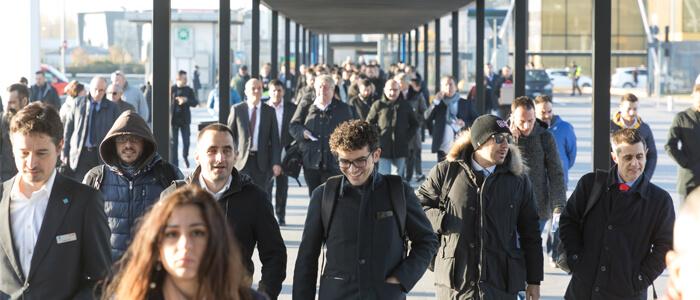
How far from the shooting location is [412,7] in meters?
22.8

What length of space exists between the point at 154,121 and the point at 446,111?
8.58m

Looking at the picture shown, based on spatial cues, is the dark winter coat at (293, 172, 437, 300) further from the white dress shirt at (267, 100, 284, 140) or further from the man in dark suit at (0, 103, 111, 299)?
the white dress shirt at (267, 100, 284, 140)

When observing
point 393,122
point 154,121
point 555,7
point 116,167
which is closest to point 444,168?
point 116,167

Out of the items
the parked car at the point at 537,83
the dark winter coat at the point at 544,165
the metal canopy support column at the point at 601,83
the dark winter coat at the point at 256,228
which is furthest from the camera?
the parked car at the point at 537,83

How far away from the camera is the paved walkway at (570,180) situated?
10.5m

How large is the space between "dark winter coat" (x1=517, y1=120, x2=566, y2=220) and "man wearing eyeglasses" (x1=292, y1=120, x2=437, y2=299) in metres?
3.41

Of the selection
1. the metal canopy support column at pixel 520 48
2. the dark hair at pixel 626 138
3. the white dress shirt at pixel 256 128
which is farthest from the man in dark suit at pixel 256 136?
the dark hair at pixel 626 138

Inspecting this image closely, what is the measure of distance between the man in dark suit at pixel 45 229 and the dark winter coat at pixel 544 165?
4.62 meters

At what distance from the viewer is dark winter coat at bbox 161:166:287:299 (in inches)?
223

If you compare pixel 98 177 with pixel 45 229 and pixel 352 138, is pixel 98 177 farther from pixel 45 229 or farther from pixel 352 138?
pixel 352 138

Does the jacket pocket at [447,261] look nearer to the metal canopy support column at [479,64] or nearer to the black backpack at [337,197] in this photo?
the black backpack at [337,197]

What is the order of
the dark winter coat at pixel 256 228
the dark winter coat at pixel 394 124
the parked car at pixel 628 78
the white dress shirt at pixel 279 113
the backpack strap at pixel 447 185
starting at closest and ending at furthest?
the dark winter coat at pixel 256 228 → the backpack strap at pixel 447 185 → the white dress shirt at pixel 279 113 → the dark winter coat at pixel 394 124 → the parked car at pixel 628 78

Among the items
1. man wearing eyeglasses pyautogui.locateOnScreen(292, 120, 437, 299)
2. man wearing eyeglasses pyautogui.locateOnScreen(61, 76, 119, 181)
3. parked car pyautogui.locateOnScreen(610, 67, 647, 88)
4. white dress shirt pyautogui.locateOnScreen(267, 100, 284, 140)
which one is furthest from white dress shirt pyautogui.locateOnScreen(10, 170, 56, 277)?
parked car pyautogui.locateOnScreen(610, 67, 647, 88)

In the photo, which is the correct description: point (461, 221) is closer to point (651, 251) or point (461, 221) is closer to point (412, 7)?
point (651, 251)
